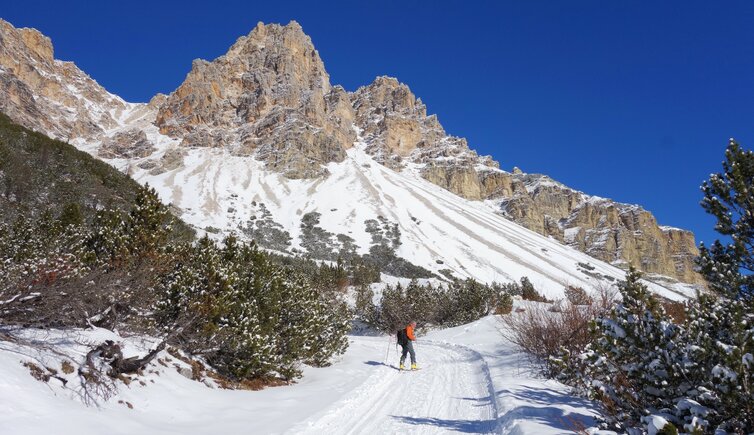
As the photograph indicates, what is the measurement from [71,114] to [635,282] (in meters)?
167

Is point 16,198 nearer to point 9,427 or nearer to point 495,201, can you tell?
point 9,427

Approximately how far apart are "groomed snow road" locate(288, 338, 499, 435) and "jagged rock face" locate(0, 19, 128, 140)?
105 m

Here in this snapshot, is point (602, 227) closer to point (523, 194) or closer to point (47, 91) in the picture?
point (523, 194)

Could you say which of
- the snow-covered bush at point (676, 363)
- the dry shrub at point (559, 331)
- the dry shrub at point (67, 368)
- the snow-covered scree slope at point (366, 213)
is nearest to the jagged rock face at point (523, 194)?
the snow-covered scree slope at point (366, 213)

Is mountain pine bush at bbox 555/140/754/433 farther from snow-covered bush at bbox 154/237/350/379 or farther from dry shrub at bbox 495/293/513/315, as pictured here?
dry shrub at bbox 495/293/513/315

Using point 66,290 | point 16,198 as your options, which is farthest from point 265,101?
point 66,290

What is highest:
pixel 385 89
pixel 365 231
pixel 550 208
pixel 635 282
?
pixel 385 89

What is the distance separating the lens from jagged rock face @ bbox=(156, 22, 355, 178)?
359ft

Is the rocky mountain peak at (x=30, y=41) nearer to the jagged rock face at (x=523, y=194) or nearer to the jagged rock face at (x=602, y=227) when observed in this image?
→ the jagged rock face at (x=523, y=194)

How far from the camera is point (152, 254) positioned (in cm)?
918

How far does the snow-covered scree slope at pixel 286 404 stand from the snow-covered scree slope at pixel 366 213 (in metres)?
53.2

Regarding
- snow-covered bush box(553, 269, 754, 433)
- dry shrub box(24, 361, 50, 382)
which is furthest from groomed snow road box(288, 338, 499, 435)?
dry shrub box(24, 361, 50, 382)

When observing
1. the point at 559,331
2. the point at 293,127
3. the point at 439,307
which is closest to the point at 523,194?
the point at 293,127

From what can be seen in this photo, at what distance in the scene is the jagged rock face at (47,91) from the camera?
3848 inches
